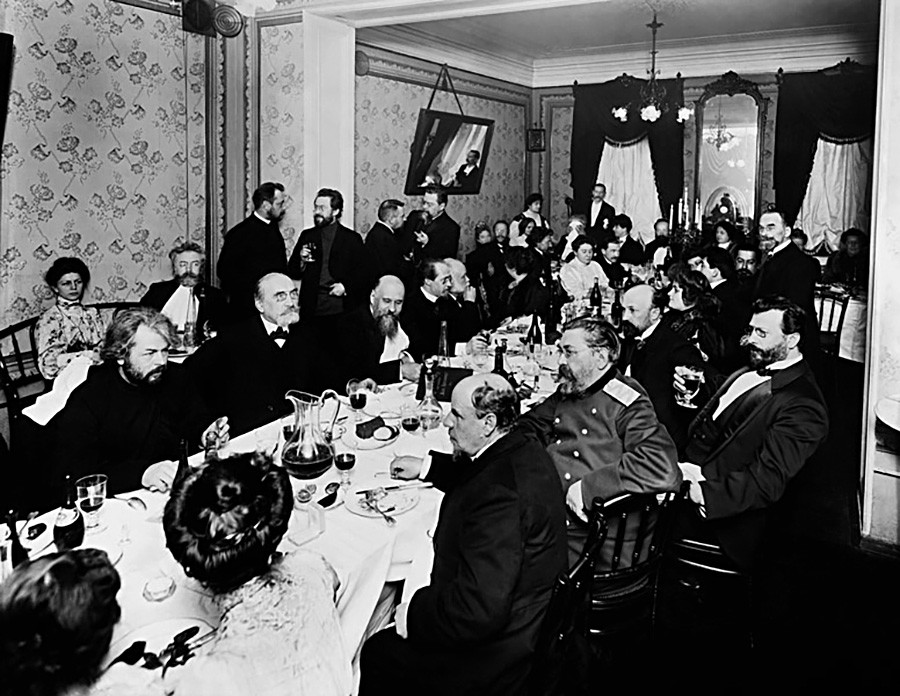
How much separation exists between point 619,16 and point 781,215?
12.2ft

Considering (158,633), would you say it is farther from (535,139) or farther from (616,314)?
(535,139)

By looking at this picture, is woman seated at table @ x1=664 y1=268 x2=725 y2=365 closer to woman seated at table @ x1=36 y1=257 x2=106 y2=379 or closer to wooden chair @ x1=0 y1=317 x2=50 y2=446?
Result: woman seated at table @ x1=36 y1=257 x2=106 y2=379

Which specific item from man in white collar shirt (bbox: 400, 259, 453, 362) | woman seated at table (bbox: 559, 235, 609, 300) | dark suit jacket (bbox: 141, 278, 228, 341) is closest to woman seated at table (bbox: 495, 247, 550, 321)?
woman seated at table (bbox: 559, 235, 609, 300)

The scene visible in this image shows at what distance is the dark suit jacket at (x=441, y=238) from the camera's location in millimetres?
9469

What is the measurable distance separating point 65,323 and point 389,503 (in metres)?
3.28

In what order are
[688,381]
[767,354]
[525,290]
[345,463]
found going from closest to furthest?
[345,463] → [767,354] → [688,381] → [525,290]

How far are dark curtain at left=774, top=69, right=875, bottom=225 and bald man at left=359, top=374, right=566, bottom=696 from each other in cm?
855

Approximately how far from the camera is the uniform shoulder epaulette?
3.20 metres

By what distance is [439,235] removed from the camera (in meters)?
9.58

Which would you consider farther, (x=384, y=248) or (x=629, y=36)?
(x=629, y=36)

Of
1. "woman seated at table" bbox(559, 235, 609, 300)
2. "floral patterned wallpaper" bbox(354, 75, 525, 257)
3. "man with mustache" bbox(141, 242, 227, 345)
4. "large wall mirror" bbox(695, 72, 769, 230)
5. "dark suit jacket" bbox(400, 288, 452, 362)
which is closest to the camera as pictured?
"dark suit jacket" bbox(400, 288, 452, 362)

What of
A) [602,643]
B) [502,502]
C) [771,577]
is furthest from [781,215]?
[502,502]

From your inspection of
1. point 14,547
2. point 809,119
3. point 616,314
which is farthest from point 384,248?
point 809,119

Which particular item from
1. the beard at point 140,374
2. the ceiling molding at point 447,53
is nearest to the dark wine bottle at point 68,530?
the beard at point 140,374
